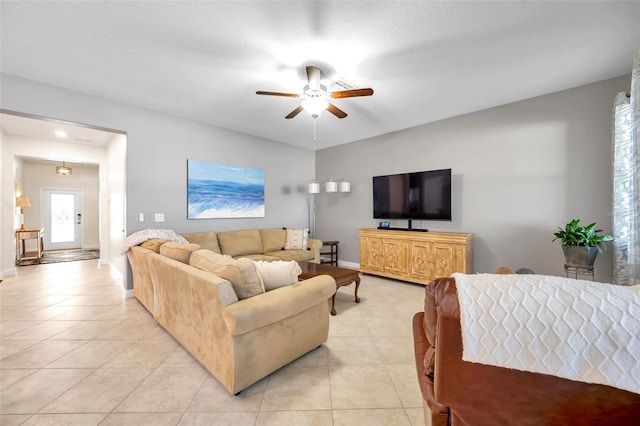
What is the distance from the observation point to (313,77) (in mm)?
2521

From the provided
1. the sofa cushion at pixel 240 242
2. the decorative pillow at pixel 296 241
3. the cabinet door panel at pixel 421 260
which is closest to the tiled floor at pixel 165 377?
the cabinet door panel at pixel 421 260

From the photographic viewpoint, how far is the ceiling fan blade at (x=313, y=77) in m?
2.49

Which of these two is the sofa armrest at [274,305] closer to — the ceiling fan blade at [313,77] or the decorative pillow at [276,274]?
the decorative pillow at [276,274]

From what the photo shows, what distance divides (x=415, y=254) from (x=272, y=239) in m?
2.64

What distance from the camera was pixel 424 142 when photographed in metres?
4.29

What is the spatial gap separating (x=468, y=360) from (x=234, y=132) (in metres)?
4.83

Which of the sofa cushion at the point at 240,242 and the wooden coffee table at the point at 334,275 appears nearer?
the wooden coffee table at the point at 334,275

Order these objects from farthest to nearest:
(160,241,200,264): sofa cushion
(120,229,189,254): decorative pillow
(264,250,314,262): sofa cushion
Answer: (264,250,314,262): sofa cushion, (120,229,189,254): decorative pillow, (160,241,200,264): sofa cushion

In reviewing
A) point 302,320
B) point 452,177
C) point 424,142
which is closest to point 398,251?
point 452,177

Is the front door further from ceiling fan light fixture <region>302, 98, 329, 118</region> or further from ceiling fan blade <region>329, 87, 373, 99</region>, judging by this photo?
ceiling fan blade <region>329, 87, 373, 99</region>

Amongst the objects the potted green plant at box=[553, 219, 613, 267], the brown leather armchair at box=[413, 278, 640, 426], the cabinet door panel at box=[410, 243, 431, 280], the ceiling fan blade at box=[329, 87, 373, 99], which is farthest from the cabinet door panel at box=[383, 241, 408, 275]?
the brown leather armchair at box=[413, 278, 640, 426]

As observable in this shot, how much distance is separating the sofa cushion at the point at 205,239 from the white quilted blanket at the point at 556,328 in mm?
3903

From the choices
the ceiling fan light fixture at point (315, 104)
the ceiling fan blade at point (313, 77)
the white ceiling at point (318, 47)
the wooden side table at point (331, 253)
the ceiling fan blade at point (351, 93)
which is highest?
the white ceiling at point (318, 47)

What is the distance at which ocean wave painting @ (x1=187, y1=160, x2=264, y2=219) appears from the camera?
13.6 feet
